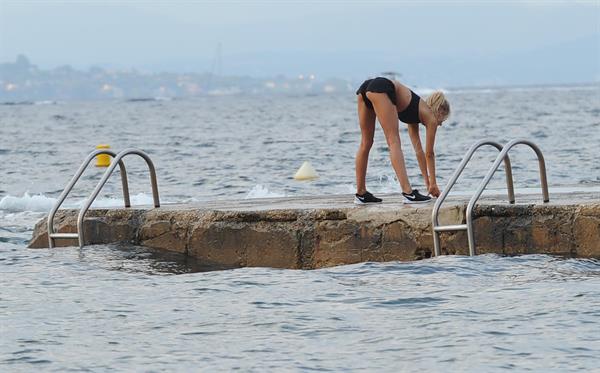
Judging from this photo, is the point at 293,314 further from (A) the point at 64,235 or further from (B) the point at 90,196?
(A) the point at 64,235

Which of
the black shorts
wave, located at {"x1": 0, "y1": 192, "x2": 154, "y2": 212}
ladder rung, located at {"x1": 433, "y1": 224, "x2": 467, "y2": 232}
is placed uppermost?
the black shorts

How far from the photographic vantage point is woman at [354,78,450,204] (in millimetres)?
11484

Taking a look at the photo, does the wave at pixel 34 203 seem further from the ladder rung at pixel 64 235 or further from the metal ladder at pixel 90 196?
the ladder rung at pixel 64 235

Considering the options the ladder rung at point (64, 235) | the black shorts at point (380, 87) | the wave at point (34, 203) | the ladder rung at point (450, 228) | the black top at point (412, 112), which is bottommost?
the wave at point (34, 203)

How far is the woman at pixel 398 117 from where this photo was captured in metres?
11.5

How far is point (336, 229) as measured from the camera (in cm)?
1134

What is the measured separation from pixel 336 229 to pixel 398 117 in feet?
4.27

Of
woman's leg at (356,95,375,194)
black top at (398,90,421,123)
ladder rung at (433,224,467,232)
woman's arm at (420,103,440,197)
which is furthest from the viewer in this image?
woman's leg at (356,95,375,194)

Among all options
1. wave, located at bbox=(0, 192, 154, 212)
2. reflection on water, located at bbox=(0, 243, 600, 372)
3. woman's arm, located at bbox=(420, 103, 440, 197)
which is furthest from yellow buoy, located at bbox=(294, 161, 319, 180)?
woman's arm, located at bbox=(420, 103, 440, 197)

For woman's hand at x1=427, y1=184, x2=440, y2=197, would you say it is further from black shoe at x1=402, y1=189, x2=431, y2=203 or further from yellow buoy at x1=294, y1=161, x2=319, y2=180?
yellow buoy at x1=294, y1=161, x2=319, y2=180

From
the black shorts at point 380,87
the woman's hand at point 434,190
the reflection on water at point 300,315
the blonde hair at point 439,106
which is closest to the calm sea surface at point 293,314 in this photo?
the reflection on water at point 300,315

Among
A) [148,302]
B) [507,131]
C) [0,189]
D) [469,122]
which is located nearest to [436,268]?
[148,302]

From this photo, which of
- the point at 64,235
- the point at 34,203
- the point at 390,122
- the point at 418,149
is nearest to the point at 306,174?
the point at 34,203

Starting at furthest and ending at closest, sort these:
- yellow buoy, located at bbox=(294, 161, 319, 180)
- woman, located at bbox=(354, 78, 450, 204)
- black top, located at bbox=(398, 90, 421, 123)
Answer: yellow buoy, located at bbox=(294, 161, 319, 180) → black top, located at bbox=(398, 90, 421, 123) → woman, located at bbox=(354, 78, 450, 204)
